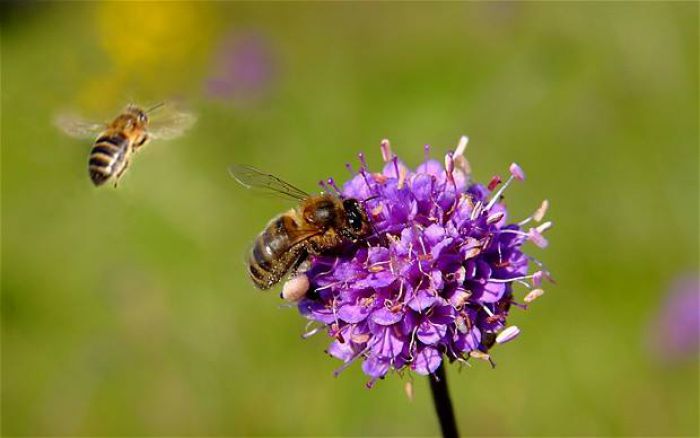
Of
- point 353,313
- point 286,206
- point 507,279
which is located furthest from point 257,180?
point 286,206

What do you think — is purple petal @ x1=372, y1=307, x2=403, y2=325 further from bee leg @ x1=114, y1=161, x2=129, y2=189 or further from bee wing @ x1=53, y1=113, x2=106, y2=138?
bee wing @ x1=53, y1=113, x2=106, y2=138

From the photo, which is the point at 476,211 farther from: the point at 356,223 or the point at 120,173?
the point at 120,173

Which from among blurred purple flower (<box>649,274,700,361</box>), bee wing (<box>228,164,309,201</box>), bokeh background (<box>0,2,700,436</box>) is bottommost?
bee wing (<box>228,164,309,201</box>)

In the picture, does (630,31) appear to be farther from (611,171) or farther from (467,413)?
(467,413)

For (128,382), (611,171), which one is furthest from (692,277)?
(128,382)

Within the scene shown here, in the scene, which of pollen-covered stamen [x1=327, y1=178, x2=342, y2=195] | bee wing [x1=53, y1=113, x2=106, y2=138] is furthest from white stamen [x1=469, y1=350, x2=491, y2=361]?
bee wing [x1=53, y1=113, x2=106, y2=138]

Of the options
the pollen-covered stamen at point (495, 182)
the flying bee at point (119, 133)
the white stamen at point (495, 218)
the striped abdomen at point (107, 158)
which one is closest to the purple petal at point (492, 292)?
the white stamen at point (495, 218)

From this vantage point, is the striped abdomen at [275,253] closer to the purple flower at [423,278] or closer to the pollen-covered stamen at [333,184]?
the purple flower at [423,278]
